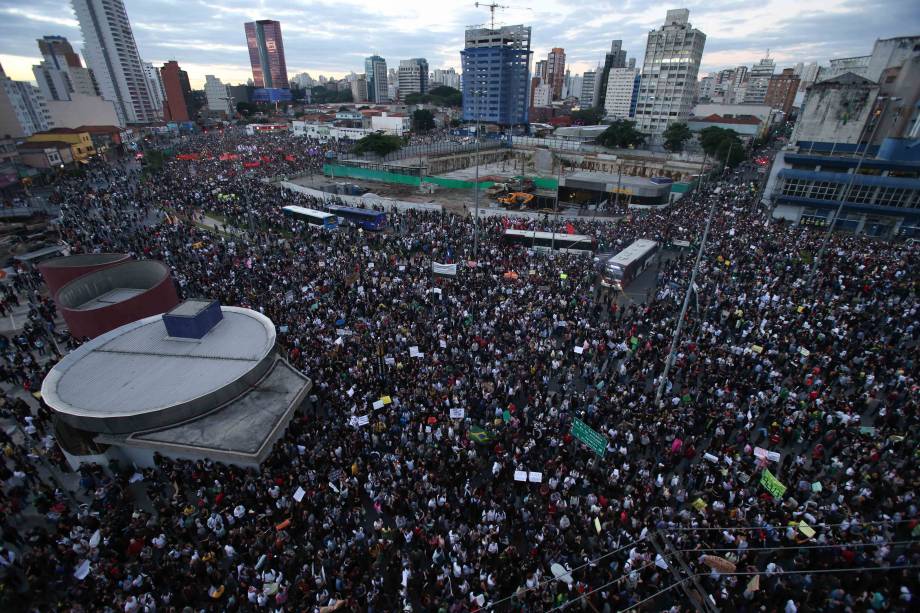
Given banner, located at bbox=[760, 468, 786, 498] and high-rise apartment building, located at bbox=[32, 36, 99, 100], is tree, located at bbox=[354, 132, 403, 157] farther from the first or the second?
high-rise apartment building, located at bbox=[32, 36, 99, 100]

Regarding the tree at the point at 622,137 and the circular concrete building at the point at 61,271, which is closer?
the circular concrete building at the point at 61,271

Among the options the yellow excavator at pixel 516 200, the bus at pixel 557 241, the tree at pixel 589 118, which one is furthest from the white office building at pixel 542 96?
the bus at pixel 557 241

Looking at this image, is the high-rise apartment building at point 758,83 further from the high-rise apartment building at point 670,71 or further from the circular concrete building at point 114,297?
the circular concrete building at point 114,297

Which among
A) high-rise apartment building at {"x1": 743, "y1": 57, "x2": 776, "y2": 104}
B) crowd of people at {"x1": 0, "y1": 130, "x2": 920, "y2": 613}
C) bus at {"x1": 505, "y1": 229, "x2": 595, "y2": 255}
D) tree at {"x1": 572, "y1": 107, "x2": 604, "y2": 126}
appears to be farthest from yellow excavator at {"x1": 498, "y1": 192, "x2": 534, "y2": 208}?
high-rise apartment building at {"x1": 743, "y1": 57, "x2": 776, "y2": 104}

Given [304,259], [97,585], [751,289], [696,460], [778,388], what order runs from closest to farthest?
[97,585] < [696,460] < [778,388] < [751,289] < [304,259]

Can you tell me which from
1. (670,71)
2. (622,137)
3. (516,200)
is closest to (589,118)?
(670,71)

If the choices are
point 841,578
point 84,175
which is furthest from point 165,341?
point 84,175

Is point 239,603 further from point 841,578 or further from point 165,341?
point 841,578
